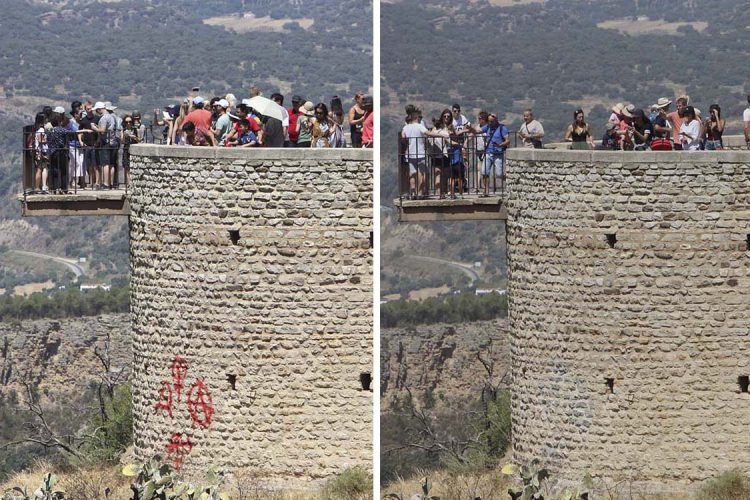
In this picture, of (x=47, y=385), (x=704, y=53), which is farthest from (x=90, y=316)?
(x=704, y=53)

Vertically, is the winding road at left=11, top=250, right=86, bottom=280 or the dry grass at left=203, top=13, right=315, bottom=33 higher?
the dry grass at left=203, top=13, right=315, bottom=33

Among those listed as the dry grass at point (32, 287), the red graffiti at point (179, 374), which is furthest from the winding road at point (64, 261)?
the red graffiti at point (179, 374)

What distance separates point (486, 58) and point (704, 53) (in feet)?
28.2

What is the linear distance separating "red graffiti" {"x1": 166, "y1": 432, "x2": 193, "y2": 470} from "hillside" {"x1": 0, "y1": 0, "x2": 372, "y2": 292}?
152 ft

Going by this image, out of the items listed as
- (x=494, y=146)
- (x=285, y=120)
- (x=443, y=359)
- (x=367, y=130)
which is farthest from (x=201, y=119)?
(x=443, y=359)

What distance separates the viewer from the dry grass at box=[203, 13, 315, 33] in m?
104

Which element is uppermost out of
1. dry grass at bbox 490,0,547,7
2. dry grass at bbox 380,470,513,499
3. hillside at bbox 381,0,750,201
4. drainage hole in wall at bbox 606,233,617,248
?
dry grass at bbox 490,0,547,7

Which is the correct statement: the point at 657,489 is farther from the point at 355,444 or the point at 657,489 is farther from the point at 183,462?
the point at 183,462

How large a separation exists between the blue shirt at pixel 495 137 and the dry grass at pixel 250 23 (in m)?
71.9

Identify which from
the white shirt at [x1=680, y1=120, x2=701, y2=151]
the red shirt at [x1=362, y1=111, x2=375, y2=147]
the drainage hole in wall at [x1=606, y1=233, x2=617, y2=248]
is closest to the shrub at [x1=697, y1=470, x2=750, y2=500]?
the drainage hole in wall at [x1=606, y1=233, x2=617, y2=248]

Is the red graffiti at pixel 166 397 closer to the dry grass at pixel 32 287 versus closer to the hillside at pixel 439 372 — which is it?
the hillside at pixel 439 372

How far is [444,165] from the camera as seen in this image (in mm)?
30844

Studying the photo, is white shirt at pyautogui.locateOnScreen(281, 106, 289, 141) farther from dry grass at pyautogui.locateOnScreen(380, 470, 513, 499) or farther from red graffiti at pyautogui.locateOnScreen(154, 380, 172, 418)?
dry grass at pyautogui.locateOnScreen(380, 470, 513, 499)

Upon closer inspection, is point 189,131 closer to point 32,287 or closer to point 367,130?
point 367,130
